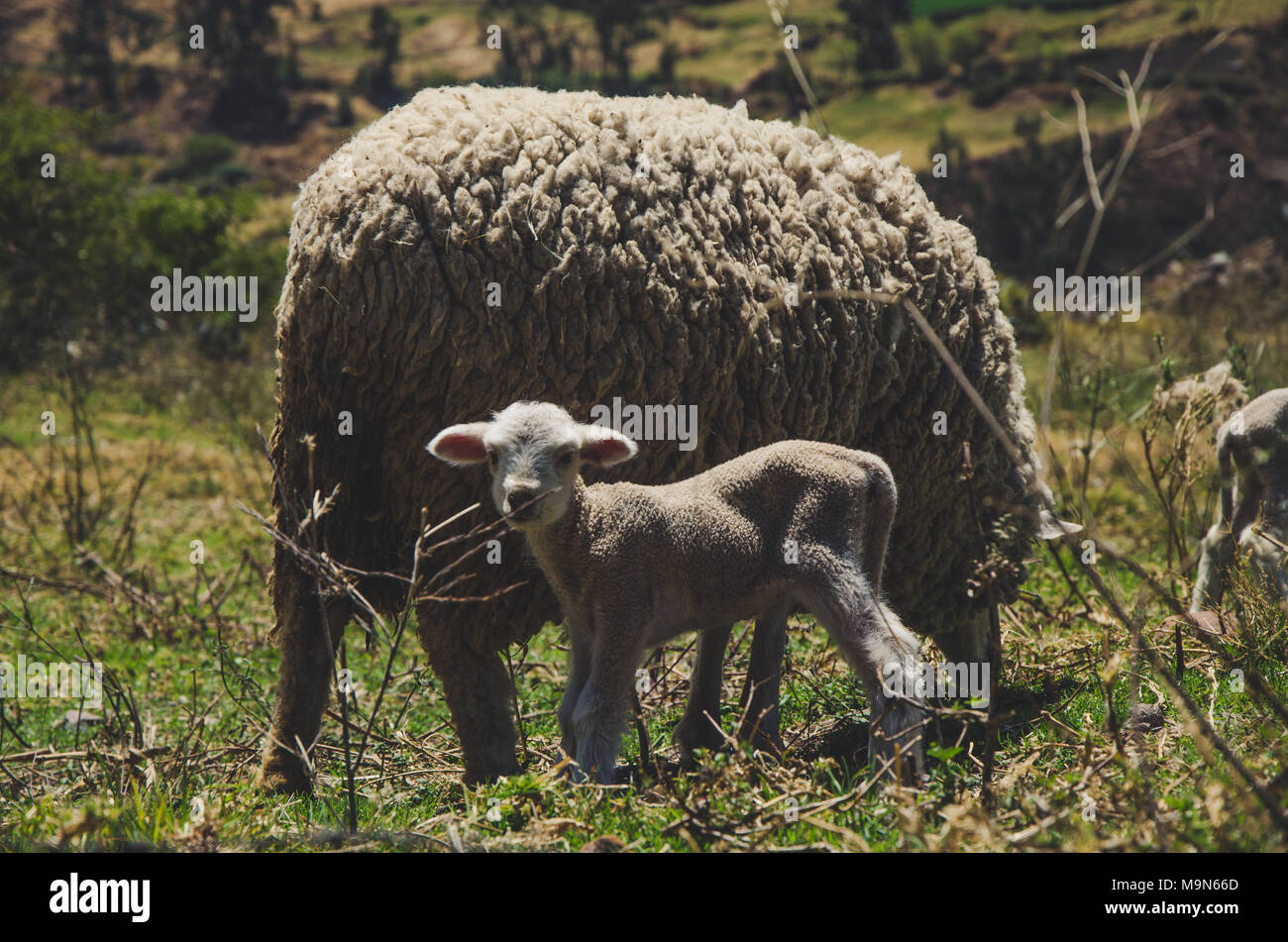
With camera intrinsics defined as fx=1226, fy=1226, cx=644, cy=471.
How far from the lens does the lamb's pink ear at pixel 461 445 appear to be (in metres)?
3.61

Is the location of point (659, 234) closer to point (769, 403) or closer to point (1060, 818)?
point (769, 403)

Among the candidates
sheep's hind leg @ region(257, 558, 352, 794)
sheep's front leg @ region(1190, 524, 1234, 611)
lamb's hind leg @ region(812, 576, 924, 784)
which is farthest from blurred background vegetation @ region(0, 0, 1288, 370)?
sheep's front leg @ region(1190, 524, 1234, 611)

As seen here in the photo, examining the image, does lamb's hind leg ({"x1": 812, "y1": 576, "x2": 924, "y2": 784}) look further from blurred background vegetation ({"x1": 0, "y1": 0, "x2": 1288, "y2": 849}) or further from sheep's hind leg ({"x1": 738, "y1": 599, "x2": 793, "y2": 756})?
sheep's hind leg ({"x1": 738, "y1": 599, "x2": 793, "y2": 756})

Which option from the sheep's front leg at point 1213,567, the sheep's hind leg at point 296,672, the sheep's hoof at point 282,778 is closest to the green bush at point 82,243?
the sheep's hind leg at point 296,672

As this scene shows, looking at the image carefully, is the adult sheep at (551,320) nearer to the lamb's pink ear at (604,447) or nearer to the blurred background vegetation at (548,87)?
the blurred background vegetation at (548,87)

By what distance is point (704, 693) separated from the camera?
431 cm

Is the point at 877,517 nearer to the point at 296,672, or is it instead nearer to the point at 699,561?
the point at 699,561

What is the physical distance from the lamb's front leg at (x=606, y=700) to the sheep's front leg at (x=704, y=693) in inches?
27.8

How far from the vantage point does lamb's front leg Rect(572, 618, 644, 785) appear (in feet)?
11.8

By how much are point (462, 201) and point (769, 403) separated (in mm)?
1324

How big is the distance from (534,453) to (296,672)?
1.83m

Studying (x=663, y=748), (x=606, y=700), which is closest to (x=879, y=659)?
(x=606, y=700)

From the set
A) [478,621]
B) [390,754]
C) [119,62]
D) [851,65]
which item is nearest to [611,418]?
[478,621]

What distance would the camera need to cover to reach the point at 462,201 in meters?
4.23
